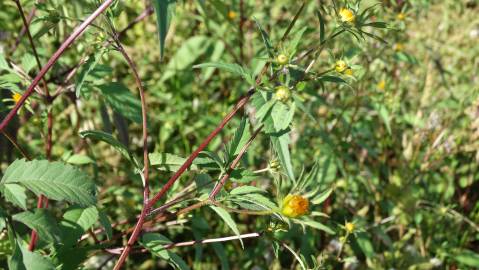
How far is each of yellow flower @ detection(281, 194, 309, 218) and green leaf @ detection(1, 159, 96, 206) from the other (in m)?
→ 0.35

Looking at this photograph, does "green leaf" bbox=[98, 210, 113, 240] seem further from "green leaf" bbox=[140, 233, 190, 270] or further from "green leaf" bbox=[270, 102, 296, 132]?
"green leaf" bbox=[270, 102, 296, 132]

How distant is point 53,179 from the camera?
969mm

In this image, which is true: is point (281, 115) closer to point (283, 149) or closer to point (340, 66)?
point (283, 149)

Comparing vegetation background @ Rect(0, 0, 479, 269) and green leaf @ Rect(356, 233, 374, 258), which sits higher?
vegetation background @ Rect(0, 0, 479, 269)

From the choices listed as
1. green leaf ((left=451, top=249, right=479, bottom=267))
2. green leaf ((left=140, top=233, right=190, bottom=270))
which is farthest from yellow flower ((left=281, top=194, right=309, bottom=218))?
green leaf ((left=451, top=249, right=479, bottom=267))

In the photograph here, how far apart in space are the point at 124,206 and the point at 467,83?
7.15 feet

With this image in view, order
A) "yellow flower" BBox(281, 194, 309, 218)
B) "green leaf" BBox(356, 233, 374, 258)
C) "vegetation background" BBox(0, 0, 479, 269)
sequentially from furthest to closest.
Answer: "green leaf" BBox(356, 233, 374, 258), "vegetation background" BBox(0, 0, 479, 269), "yellow flower" BBox(281, 194, 309, 218)

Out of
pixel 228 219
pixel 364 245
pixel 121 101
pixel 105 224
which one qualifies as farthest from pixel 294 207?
pixel 364 245

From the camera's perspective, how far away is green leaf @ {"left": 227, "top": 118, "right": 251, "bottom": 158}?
1017 millimetres

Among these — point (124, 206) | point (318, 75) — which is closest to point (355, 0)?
point (318, 75)

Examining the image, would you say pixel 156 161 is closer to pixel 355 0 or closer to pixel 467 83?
pixel 355 0

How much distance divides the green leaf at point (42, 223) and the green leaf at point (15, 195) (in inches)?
1.4

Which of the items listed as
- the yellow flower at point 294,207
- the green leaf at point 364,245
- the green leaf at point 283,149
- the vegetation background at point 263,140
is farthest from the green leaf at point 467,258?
the green leaf at point 283,149

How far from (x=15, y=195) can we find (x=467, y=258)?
5.33 ft
